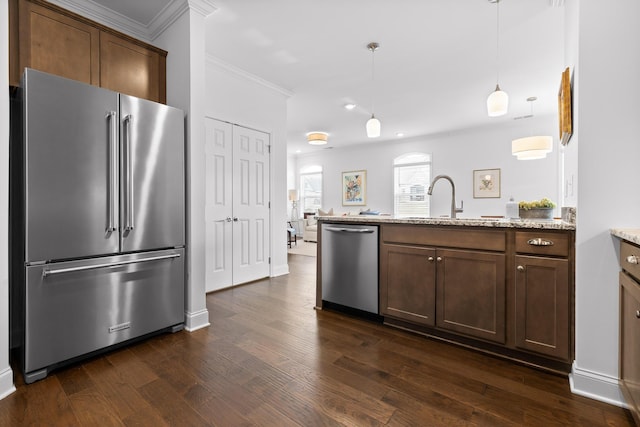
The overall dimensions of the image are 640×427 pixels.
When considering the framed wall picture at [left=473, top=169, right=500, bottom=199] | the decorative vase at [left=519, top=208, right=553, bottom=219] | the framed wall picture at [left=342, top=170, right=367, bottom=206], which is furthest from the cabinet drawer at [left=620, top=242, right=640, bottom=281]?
the framed wall picture at [left=342, top=170, right=367, bottom=206]

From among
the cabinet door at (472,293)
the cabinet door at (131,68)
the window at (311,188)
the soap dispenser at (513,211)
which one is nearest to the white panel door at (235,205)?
the cabinet door at (131,68)

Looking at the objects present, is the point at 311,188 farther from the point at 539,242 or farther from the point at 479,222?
the point at 539,242

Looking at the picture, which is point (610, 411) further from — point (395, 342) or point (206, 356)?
point (206, 356)

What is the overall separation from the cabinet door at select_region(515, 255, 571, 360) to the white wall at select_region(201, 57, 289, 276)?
3202 millimetres

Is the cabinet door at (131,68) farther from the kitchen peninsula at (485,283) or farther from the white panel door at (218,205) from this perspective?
the kitchen peninsula at (485,283)

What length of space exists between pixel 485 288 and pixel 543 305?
323 mm

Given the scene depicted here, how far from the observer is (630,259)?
1369 millimetres

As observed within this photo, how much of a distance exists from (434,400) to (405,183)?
23.5 feet

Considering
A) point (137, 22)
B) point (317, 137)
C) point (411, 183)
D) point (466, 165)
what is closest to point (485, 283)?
point (137, 22)

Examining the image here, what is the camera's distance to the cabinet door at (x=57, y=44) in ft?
6.78

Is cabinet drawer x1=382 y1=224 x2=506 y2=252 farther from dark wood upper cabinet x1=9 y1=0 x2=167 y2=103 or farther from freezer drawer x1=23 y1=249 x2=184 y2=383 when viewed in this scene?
dark wood upper cabinet x1=9 y1=0 x2=167 y2=103

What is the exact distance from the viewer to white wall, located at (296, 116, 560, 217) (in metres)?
6.45

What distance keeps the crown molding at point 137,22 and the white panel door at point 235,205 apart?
1012 millimetres

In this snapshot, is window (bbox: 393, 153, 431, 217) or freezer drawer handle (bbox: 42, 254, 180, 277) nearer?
freezer drawer handle (bbox: 42, 254, 180, 277)
